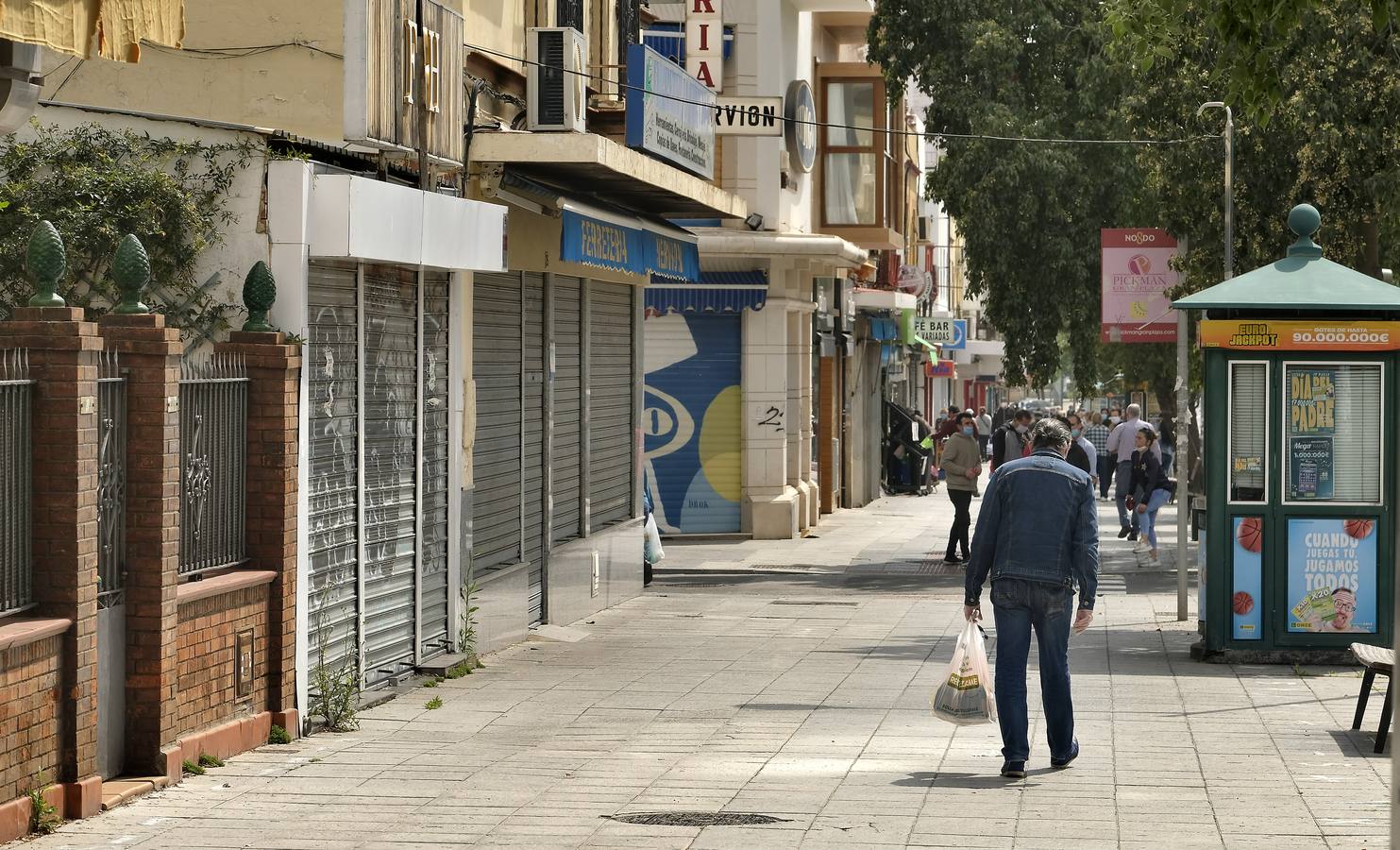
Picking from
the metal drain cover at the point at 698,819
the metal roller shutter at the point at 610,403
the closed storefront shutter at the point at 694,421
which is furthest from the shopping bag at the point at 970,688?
the closed storefront shutter at the point at 694,421

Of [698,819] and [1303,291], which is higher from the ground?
[1303,291]

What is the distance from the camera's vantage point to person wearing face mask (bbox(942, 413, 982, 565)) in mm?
23703

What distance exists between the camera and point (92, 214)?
9945mm

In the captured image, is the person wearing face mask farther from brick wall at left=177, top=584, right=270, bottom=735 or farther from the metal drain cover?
the metal drain cover

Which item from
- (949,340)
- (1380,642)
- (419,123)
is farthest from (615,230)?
(949,340)

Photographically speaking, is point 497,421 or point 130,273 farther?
point 497,421

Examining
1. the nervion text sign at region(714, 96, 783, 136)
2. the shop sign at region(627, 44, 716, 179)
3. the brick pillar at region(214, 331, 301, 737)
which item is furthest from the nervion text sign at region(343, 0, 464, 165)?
the nervion text sign at region(714, 96, 783, 136)

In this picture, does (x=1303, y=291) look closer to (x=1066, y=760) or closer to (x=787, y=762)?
(x=1066, y=760)

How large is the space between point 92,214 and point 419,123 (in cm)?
243

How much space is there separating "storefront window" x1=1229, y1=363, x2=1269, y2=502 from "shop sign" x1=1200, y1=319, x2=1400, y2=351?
0.19 metres

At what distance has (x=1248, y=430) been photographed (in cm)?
1362

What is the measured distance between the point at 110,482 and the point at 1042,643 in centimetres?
430

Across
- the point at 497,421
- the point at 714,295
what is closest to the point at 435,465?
the point at 497,421

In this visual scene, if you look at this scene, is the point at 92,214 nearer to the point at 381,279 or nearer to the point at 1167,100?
the point at 381,279
